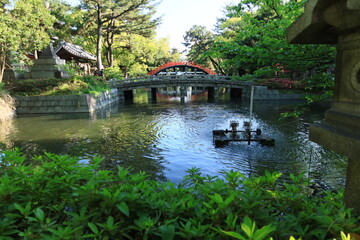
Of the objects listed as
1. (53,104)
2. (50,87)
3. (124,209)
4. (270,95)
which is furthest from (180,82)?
(124,209)

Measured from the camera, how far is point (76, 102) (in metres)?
19.1

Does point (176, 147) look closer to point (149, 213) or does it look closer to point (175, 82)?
point (149, 213)

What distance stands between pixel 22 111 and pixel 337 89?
72.9 ft

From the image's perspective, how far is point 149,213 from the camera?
2.10 meters

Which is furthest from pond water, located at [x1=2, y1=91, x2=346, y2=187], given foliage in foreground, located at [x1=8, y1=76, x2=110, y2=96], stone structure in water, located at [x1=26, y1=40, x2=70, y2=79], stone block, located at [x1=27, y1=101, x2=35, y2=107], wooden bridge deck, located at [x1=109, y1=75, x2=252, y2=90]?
wooden bridge deck, located at [x1=109, y1=75, x2=252, y2=90]

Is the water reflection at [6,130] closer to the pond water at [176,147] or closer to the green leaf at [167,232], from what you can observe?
the pond water at [176,147]

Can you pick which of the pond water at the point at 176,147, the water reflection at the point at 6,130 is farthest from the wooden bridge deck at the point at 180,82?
the water reflection at the point at 6,130

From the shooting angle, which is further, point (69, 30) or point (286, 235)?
point (69, 30)

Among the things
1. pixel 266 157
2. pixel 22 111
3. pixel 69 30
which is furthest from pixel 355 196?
pixel 69 30

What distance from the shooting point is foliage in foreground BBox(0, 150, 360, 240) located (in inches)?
69.2

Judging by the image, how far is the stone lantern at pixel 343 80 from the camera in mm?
2455

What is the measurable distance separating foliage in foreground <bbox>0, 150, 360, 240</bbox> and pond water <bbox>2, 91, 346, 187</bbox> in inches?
171

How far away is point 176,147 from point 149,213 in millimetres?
8007

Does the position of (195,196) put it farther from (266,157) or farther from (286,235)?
(266,157)
